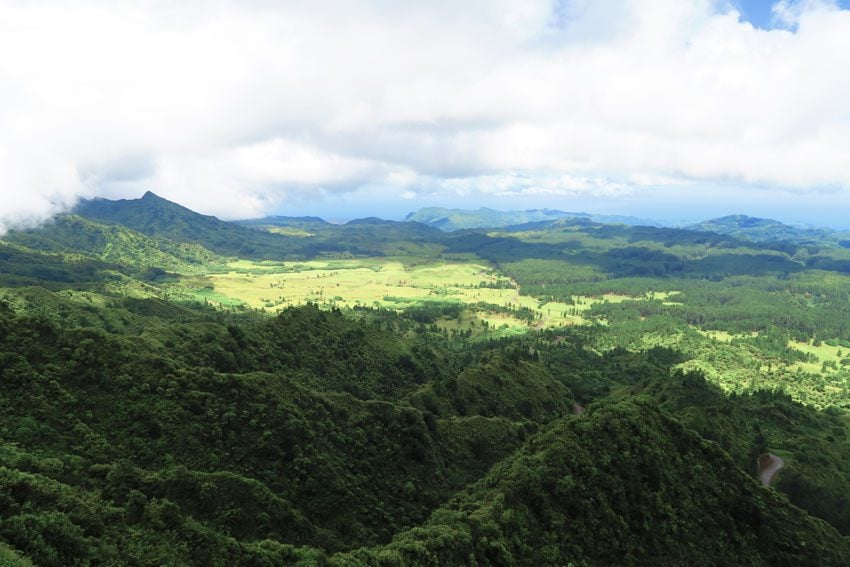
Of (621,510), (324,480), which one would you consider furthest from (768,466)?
(324,480)

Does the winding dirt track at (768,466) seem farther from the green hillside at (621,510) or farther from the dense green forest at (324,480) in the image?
the green hillside at (621,510)

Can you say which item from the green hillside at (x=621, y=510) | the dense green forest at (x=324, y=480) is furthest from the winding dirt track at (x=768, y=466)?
the green hillside at (x=621, y=510)

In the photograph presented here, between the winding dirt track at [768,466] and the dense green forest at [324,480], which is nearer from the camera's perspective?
the dense green forest at [324,480]

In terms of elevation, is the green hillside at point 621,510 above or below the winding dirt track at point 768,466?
above

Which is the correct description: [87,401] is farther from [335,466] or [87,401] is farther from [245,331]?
[245,331]

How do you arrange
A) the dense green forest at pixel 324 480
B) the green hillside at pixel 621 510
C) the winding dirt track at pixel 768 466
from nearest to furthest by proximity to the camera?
1. the dense green forest at pixel 324 480
2. the green hillside at pixel 621 510
3. the winding dirt track at pixel 768 466

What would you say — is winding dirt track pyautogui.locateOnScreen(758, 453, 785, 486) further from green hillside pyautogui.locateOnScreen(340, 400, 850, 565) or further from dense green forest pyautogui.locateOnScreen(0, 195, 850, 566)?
green hillside pyautogui.locateOnScreen(340, 400, 850, 565)

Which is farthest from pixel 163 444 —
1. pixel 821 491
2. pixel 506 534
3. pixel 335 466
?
pixel 821 491

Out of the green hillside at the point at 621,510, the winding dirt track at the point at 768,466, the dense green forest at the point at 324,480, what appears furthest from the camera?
the winding dirt track at the point at 768,466

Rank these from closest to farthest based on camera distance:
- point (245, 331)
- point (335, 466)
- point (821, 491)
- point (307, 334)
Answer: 1. point (335, 466)
2. point (821, 491)
3. point (245, 331)
4. point (307, 334)
